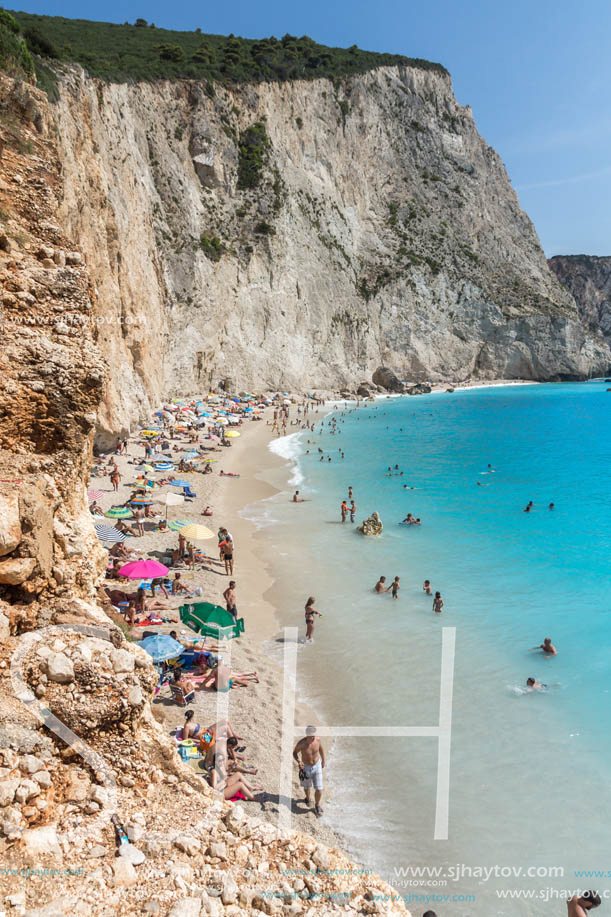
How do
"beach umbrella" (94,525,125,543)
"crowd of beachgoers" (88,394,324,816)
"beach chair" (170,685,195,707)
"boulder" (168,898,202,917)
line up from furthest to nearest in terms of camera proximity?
1. "beach umbrella" (94,525,125,543)
2. "beach chair" (170,685,195,707)
3. "crowd of beachgoers" (88,394,324,816)
4. "boulder" (168,898,202,917)

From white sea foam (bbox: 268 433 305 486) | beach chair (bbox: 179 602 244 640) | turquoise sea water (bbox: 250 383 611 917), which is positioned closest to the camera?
turquoise sea water (bbox: 250 383 611 917)

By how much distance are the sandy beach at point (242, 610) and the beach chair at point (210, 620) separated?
30 centimetres

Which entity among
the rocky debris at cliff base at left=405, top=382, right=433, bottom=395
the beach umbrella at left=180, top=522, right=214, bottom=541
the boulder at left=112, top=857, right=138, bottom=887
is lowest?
the beach umbrella at left=180, top=522, right=214, bottom=541

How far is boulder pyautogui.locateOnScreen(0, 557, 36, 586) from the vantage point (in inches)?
166

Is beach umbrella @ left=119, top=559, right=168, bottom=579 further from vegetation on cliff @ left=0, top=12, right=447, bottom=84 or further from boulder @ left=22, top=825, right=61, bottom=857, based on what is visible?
vegetation on cliff @ left=0, top=12, right=447, bottom=84

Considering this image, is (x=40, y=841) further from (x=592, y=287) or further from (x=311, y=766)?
(x=592, y=287)

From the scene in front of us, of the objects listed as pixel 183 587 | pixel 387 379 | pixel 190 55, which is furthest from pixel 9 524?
pixel 387 379

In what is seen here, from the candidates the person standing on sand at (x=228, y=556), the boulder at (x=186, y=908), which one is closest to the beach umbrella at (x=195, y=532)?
the person standing on sand at (x=228, y=556)

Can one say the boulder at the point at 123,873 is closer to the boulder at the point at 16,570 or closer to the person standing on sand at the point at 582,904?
the boulder at the point at 16,570

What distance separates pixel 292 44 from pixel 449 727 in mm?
100508

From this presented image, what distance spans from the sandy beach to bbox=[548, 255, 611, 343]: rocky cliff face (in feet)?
525

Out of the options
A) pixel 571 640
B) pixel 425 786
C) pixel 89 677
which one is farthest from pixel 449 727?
pixel 89 677

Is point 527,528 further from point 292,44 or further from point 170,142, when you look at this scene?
point 292,44

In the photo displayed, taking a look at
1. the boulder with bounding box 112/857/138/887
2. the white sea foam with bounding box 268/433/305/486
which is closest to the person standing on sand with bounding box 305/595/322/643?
the boulder with bounding box 112/857/138/887
